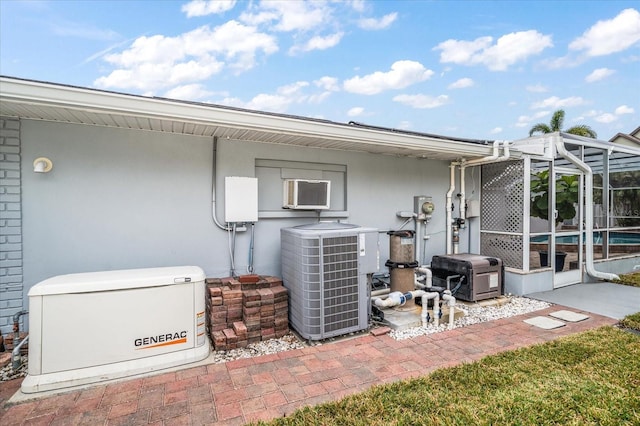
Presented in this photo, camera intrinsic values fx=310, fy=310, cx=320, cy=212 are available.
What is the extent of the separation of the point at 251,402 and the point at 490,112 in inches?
478

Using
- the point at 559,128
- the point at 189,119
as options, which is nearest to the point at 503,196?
the point at 189,119

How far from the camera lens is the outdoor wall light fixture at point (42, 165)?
3.16 meters

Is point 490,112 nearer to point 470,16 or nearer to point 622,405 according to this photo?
point 470,16

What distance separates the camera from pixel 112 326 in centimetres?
275

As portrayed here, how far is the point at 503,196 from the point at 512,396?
4.37 metres

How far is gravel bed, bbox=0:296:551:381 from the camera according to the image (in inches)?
123

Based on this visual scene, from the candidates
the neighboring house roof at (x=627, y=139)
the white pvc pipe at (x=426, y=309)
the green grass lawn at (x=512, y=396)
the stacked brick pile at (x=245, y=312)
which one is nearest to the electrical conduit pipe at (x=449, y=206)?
the white pvc pipe at (x=426, y=309)

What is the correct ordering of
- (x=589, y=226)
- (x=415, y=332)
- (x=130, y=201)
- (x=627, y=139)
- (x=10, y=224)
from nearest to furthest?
(x=10, y=224)
(x=130, y=201)
(x=415, y=332)
(x=589, y=226)
(x=627, y=139)

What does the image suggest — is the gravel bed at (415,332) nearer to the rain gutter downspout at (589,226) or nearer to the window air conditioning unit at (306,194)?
the window air conditioning unit at (306,194)

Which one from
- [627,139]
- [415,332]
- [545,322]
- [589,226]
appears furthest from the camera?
[627,139]

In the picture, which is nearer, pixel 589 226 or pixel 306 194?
pixel 306 194

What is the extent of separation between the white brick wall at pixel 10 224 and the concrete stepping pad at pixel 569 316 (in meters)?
6.51

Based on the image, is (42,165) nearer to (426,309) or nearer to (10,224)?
(10,224)

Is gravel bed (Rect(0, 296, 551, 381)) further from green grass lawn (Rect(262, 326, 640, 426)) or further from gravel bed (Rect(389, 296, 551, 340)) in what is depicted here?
green grass lawn (Rect(262, 326, 640, 426))
